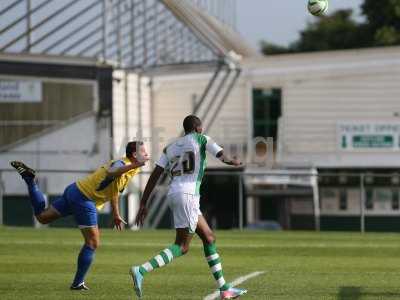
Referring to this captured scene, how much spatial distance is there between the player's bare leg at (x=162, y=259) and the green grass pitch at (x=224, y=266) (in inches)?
20.5

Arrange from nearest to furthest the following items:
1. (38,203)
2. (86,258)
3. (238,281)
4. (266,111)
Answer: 1. (86,258)
2. (38,203)
3. (238,281)
4. (266,111)

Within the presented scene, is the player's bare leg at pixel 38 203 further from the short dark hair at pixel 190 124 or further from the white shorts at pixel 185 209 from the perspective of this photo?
the short dark hair at pixel 190 124

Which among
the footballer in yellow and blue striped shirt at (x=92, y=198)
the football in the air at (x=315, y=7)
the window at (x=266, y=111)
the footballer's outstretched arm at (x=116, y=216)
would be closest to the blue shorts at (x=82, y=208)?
the footballer in yellow and blue striped shirt at (x=92, y=198)

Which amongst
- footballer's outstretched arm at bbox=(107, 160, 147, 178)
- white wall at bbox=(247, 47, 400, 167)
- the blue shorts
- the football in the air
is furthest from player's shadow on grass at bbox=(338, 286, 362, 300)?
white wall at bbox=(247, 47, 400, 167)

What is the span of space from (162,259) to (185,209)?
1.96 ft

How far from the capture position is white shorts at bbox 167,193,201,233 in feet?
37.2

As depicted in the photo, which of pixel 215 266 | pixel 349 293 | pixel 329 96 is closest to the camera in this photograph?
pixel 215 266

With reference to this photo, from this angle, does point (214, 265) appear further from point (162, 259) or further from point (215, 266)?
point (162, 259)

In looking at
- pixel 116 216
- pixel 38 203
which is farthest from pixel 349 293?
pixel 38 203

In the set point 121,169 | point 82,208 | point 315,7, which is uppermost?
point 315,7

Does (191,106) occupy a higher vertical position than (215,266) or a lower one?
higher

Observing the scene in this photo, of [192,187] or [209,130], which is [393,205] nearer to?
[209,130]

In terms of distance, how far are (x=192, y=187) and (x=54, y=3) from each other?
2477cm

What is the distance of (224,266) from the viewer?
51.6 feet
